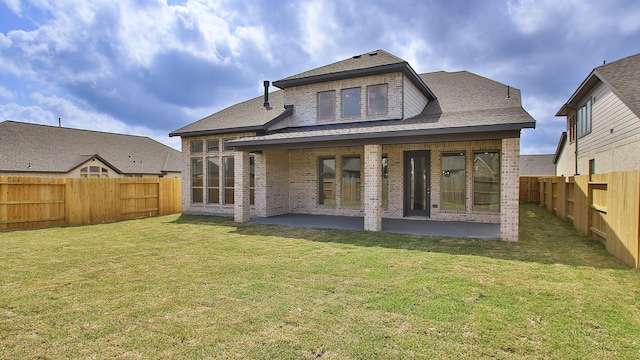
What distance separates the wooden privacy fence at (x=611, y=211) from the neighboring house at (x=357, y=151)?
215 centimetres

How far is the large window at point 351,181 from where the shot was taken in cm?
1356

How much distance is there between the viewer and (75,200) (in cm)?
1284

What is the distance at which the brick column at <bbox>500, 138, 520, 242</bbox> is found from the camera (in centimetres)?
834

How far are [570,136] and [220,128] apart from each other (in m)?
20.8

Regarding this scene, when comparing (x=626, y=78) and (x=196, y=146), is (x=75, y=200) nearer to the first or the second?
(x=196, y=146)

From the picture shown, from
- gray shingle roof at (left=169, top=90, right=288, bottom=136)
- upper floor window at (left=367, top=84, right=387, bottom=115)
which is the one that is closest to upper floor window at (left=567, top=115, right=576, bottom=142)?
upper floor window at (left=367, top=84, right=387, bottom=115)

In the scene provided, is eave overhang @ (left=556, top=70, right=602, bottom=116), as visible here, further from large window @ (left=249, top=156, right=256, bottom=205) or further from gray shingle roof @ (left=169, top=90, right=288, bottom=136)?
large window @ (left=249, top=156, right=256, bottom=205)

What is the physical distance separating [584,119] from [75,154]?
32.7 m

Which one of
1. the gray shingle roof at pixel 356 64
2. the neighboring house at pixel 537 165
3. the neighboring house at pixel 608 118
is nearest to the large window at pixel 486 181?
the gray shingle roof at pixel 356 64

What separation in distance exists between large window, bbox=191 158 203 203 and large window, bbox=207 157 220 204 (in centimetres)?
49

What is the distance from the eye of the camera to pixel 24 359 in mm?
3127

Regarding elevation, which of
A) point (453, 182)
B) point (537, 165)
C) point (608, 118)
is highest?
point (608, 118)

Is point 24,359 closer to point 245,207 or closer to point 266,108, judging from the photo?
point 245,207

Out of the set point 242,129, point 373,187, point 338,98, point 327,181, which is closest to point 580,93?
point 338,98
